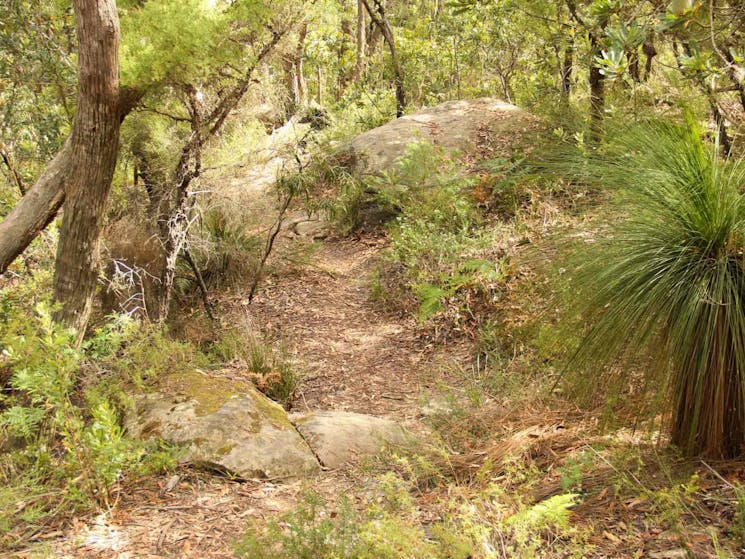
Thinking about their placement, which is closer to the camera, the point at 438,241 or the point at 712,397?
the point at 712,397

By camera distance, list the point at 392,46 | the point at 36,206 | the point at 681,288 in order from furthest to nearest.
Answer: the point at 392,46 < the point at 36,206 < the point at 681,288

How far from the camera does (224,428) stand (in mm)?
3863

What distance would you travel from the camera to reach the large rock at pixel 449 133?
30.2 feet

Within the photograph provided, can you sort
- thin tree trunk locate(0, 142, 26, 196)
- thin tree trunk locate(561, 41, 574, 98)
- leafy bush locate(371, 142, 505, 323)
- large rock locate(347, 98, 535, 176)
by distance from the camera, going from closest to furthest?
1. leafy bush locate(371, 142, 505, 323)
2. thin tree trunk locate(0, 142, 26, 196)
3. thin tree trunk locate(561, 41, 574, 98)
4. large rock locate(347, 98, 535, 176)

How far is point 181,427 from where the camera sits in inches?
152

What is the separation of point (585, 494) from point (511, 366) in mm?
2149

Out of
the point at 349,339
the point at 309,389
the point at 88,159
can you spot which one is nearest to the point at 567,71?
the point at 349,339

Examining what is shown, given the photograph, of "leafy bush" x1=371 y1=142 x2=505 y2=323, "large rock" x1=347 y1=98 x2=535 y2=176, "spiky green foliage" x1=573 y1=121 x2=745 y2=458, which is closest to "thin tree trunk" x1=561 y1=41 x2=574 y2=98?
"large rock" x1=347 y1=98 x2=535 y2=176

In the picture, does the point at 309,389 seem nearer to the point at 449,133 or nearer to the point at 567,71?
the point at 449,133

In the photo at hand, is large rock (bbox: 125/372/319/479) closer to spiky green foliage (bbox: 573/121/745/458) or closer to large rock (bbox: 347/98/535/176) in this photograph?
spiky green foliage (bbox: 573/121/745/458)

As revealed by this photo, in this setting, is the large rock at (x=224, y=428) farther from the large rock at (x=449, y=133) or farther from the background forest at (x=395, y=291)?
the large rock at (x=449, y=133)

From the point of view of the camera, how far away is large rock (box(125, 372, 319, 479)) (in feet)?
12.1

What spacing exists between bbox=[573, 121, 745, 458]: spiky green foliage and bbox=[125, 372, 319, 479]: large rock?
6.45ft

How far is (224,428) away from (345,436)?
79 centimetres
